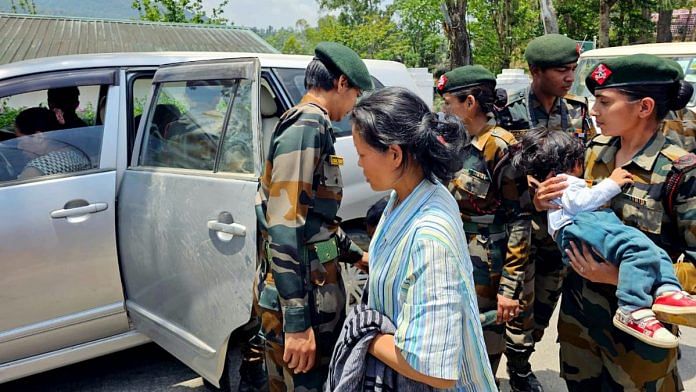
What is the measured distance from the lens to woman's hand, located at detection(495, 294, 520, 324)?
2311mm

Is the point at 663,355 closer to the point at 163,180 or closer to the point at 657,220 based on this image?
the point at 657,220

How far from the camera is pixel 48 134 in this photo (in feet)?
8.93

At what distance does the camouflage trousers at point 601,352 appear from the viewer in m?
1.77

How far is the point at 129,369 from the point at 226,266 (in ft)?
4.67

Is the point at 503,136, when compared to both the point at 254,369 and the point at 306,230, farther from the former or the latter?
the point at 254,369

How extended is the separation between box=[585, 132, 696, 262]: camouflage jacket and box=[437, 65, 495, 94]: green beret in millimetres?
804

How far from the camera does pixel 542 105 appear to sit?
2973mm

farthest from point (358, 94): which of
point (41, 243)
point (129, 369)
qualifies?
point (129, 369)

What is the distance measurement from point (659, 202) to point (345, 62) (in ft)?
3.73

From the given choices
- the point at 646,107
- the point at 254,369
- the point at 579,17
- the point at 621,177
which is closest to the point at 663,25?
the point at 579,17

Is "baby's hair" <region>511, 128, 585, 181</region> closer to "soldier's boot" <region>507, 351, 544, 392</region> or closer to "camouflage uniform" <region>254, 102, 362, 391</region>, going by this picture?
"camouflage uniform" <region>254, 102, 362, 391</region>

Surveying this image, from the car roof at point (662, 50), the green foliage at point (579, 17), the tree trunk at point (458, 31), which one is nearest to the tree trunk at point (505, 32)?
the green foliage at point (579, 17)

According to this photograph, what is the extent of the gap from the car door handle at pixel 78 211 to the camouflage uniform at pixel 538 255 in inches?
82.8

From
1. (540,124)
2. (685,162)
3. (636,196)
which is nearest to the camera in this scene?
(685,162)
